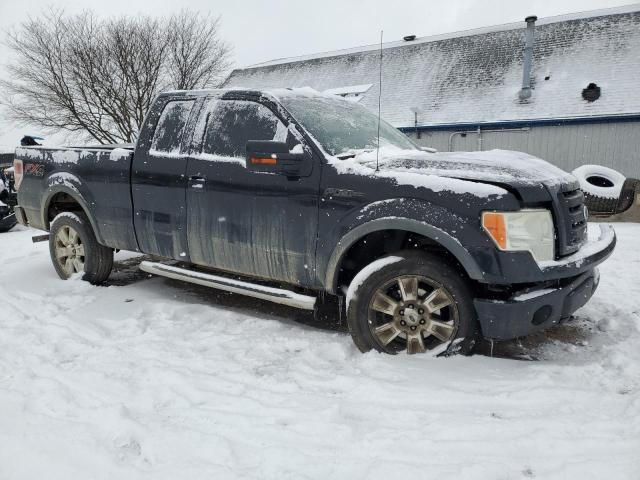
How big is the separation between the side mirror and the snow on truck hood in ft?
0.88

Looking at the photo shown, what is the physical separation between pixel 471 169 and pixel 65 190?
4.16 metres

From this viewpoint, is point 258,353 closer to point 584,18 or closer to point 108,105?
point 584,18

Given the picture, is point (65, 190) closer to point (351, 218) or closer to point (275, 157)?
point (275, 157)

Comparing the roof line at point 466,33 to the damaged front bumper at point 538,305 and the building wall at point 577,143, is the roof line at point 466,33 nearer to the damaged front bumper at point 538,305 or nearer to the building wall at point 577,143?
the building wall at point 577,143

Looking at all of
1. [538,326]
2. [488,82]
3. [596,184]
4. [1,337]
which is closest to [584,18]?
[488,82]

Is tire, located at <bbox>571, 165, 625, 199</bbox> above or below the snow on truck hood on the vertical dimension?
below

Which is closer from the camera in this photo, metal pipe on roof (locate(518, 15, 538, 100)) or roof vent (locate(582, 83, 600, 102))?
roof vent (locate(582, 83, 600, 102))

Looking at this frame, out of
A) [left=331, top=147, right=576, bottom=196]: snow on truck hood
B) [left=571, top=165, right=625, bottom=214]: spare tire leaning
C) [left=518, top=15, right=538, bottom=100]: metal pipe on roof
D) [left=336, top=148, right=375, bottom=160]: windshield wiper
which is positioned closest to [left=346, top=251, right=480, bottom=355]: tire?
[left=331, top=147, right=576, bottom=196]: snow on truck hood

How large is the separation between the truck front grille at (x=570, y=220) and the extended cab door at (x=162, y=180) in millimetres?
2930

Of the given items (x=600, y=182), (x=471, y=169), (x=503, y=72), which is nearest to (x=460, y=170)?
(x=471, y=169)

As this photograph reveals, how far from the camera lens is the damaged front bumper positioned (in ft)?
9.93

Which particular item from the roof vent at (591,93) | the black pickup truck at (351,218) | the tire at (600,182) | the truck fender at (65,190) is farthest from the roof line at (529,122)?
the truck fender at (65,190)

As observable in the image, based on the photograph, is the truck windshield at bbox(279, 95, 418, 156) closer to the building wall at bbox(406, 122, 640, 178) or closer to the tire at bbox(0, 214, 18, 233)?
the tire at bbox(0, 214, 18, 233)

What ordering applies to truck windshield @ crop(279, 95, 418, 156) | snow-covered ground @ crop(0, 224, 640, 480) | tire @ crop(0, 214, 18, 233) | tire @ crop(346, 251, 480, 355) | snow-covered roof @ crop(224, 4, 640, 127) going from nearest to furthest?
1. snow-covered ground @ crop(0, 224, 640, 480)
2. tire @ crop(346, 251, 480, 355)
3. truck windshield @ crop(279, 95, 418, 156)
4. tire @ crop(0, 214, 18, 233)
5. snow-covered roof @ crop(224, 4, 640, 127)
